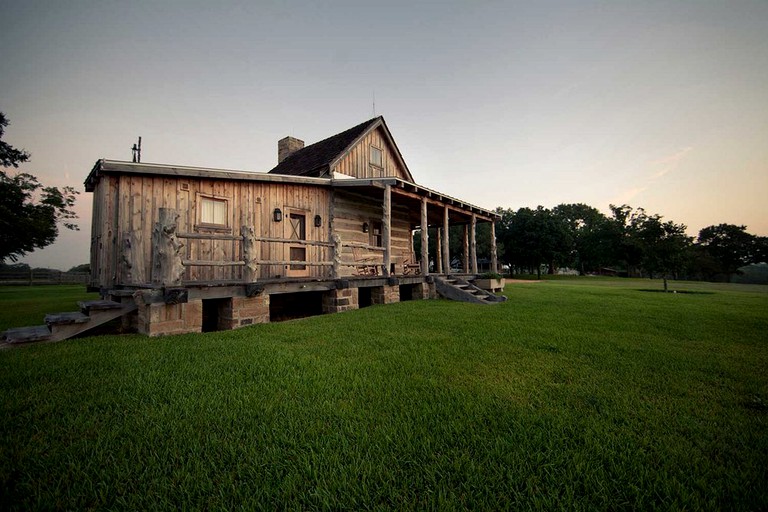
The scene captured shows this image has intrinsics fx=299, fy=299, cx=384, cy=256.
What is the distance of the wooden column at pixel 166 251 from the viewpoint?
6371mm

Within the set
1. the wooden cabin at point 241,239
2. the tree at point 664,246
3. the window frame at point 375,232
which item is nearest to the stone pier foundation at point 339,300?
the wooden cabin at point 241,239

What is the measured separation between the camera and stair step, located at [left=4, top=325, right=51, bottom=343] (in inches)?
207

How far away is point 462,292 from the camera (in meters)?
11.8

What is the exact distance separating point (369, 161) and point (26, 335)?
13948 mm

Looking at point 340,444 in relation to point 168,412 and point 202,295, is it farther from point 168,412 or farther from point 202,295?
point 202,295

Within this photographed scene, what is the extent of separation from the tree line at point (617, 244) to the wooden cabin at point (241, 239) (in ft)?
63.9

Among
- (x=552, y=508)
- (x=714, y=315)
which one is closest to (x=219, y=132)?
(x=552, y=508)

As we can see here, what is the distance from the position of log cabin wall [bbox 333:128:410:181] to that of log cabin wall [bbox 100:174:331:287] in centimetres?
273

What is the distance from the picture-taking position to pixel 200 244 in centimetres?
999

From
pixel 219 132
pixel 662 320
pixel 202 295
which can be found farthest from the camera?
pixel 219 132

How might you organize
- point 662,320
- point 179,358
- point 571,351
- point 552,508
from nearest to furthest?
point 552,508, point 179,358, point 571,351, point 662,320

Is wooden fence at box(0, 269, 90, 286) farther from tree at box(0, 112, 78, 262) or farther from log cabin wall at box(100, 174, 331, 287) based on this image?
log cabin wall at box(100, 174, 331, 287)

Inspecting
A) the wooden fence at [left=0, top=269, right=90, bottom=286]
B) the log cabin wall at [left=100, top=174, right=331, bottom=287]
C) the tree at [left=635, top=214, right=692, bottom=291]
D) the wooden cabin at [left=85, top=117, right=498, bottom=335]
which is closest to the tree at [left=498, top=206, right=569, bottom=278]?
the tree at [left=635, top=214, right=692, bottom=291]

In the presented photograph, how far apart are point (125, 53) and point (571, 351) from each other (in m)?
21.9
